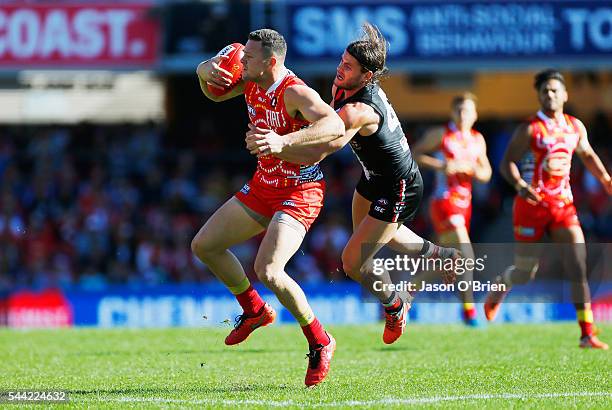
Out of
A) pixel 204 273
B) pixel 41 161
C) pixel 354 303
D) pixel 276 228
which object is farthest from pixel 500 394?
pixel 41 161

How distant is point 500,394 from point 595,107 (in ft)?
55.8

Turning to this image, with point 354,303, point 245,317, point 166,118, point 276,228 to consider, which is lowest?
point 354,303

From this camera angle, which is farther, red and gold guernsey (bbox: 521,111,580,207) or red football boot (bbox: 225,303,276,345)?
red and gold guernsey (bbox: 521,111,580,207)

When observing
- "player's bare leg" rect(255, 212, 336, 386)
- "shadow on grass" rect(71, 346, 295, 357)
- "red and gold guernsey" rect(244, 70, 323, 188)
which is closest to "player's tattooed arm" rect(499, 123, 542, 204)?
"shadow on grass" rect(71, 346, 295, 357)

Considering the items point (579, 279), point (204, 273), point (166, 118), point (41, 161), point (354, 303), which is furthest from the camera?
point (166, 118)

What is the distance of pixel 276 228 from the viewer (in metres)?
7.54

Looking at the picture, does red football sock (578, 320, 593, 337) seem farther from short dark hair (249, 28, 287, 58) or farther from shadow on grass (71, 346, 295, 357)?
short dark hair (249, 28, 287, 58)

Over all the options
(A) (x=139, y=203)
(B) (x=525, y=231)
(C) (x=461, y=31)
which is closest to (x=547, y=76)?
(B) (x=525, y=231)

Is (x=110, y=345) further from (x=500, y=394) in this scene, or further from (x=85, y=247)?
(x=85, y=247)

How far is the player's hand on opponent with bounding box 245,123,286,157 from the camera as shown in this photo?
264 inches

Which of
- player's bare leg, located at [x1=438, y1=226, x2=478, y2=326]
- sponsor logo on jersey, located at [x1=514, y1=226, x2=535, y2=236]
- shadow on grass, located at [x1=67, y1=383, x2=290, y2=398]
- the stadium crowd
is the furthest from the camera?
the stadium crowd

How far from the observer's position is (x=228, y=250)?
8.09 meters

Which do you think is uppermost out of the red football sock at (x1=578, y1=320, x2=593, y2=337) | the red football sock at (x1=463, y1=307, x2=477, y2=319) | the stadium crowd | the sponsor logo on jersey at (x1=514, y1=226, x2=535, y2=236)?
the sponsor logo on jersey at (x1=514, y1=226, x2=535, y2=236)

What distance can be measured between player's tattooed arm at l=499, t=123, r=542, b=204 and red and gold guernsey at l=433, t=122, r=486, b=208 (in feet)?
6.84
